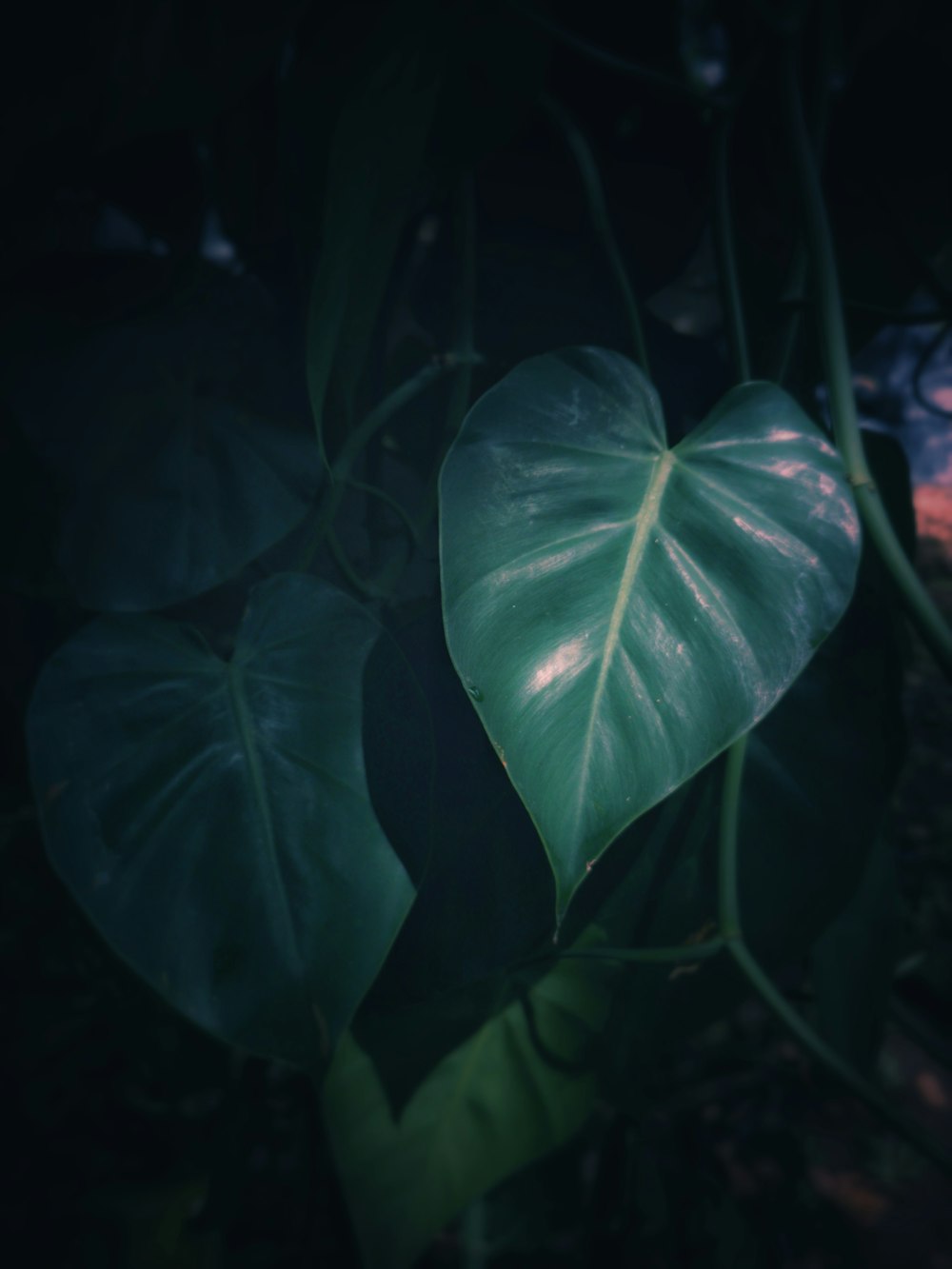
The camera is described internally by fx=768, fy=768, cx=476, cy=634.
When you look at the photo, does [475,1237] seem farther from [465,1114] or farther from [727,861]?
[727,861]

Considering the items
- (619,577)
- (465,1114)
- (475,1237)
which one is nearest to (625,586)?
(619,577)

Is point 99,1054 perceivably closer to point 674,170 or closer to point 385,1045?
point 385,1045

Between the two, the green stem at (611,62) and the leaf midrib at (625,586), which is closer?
the leaf midrib at (625,586)

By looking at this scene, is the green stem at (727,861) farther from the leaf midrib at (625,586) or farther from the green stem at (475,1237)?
the green stem at (475,1237)

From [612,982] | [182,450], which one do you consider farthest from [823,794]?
[182,450]

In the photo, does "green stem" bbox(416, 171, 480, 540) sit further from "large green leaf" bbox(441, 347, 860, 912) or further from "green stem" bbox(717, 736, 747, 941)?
"green stem" bbox(717, 736, 747, 941)


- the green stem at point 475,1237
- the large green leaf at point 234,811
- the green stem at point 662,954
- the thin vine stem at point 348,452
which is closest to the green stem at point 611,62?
the thin vine stem at point 348,452
